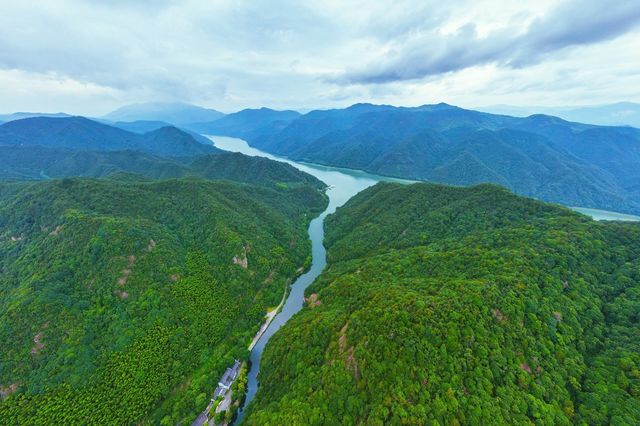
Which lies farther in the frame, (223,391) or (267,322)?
(267,322)

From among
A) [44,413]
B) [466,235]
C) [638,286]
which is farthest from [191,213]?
[638,286]

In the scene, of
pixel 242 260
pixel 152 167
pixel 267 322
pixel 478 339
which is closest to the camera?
pixel 478 339

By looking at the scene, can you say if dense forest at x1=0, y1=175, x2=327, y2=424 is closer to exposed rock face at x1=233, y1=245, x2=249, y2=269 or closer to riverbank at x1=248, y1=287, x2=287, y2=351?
exposed rock face at x1=233, y1=245, x2=249, y2=269

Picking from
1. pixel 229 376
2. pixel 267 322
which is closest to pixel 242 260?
pixel 267 322

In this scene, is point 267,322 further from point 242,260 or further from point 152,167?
point 152,167

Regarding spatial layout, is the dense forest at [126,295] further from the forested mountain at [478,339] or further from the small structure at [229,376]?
the forested mountain at [478,339]

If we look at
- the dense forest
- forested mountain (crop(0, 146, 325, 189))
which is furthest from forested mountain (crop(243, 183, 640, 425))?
forested mountain (crop(0, 146, 325, 189))

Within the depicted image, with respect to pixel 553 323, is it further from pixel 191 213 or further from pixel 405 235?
pixel 191 213
